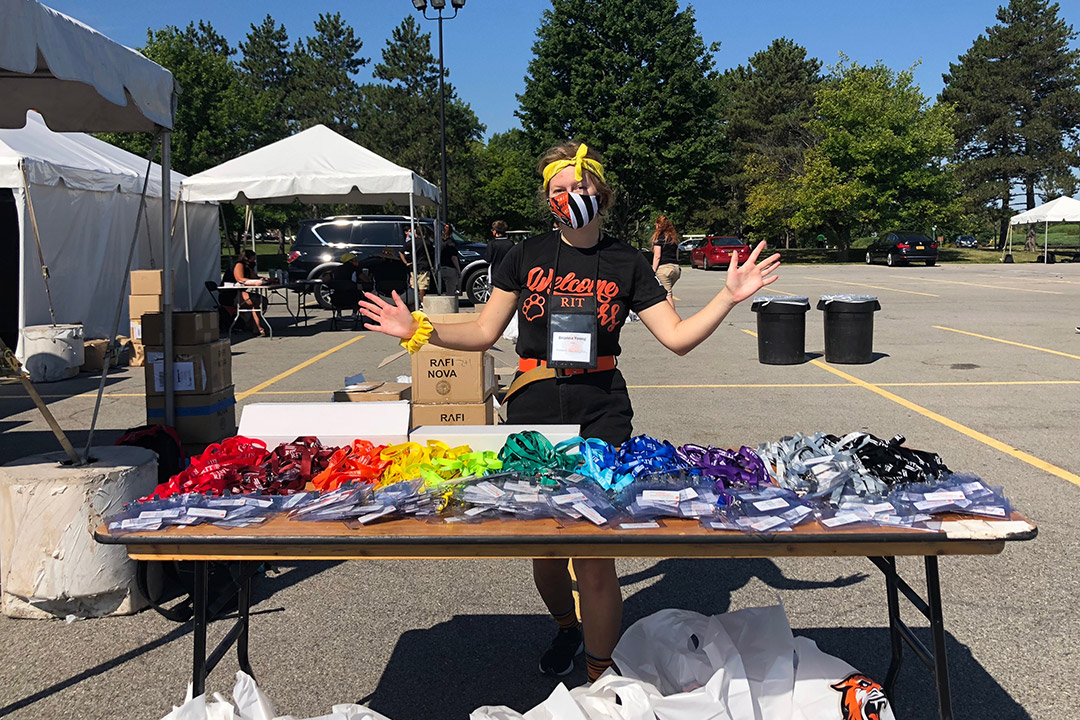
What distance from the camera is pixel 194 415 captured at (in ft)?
16.5

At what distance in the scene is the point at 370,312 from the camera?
9.25 ft

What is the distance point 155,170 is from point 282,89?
211 ft

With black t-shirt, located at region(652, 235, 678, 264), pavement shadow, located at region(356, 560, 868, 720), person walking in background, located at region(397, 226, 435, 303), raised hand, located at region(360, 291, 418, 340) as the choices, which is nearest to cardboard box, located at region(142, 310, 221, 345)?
pavement shadow, located at region(356, 560, 868, 720)

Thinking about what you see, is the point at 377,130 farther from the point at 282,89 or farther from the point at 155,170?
the point at 155,170

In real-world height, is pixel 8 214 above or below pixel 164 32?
below

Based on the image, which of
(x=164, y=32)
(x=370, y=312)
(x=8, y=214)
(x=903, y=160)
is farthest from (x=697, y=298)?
(x=164, y=32)

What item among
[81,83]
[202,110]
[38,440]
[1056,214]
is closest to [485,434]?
[81,83]

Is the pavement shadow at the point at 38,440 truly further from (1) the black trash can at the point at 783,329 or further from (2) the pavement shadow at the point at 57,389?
(1) the black trash can at the point at 783,329

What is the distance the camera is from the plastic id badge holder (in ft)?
9.50

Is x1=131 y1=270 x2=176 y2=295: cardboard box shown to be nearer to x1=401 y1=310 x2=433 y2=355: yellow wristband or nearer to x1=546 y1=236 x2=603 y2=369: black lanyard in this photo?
x1=401 y1=310 x2=433 y2=355: yellow wristband

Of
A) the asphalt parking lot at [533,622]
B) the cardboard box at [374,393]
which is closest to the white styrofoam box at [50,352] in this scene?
the asphalt parking lot at [533,622]

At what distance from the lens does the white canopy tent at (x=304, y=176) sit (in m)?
12.5

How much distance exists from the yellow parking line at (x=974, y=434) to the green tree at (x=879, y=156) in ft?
123

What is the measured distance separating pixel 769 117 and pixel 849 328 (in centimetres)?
5161
